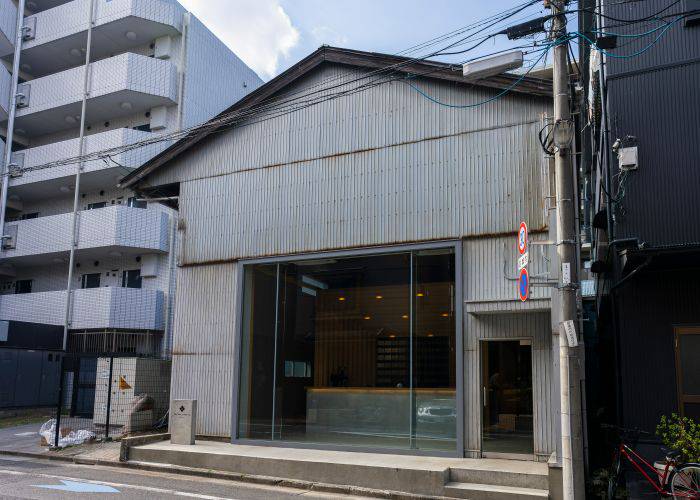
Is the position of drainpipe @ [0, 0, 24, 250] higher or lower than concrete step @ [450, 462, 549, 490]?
higher

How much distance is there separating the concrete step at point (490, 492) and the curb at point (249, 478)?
0.87ft

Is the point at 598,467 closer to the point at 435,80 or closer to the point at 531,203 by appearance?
the point at 531,203

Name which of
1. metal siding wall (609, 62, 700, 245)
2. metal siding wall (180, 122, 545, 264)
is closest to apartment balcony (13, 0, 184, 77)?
metal siding wall (180, 122, 545, 264)

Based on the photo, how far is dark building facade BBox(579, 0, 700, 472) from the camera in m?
10.4

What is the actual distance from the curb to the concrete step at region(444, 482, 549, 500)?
10.5 inches


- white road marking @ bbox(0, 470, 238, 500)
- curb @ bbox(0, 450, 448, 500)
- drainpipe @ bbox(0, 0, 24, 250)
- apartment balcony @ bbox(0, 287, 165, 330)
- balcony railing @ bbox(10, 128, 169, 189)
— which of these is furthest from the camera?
drainpipe @ bbox(0, 0, 24, 250)

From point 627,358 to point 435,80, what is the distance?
738 centimetres

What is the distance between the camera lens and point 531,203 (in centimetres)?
1320

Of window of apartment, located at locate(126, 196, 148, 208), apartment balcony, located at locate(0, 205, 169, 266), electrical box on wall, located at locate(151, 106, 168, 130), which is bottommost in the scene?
apartment balcony, located at locate(0, 205, 169, 266)

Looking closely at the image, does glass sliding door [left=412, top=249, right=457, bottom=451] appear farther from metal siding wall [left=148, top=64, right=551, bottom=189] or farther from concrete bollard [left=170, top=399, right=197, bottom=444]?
concrete bollard [left=170, top=399, right=197, bottom=444]

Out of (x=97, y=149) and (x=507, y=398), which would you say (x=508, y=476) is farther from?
(x=97, y=149)

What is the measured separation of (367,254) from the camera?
1489 centimetres

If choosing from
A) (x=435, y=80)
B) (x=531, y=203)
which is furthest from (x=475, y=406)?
(x=435, y=80)

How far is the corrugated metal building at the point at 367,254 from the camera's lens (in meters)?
13.2
